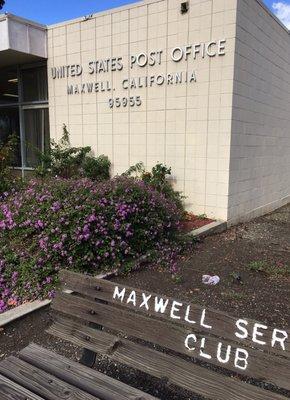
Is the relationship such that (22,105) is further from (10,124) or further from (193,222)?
(193,222)

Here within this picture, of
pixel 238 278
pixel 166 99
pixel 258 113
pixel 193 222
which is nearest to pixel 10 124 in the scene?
pixel 166 99

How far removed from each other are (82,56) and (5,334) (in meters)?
6.61

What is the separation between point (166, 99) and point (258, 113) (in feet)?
6.50

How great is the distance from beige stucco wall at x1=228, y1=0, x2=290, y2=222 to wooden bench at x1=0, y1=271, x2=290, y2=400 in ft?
16.7

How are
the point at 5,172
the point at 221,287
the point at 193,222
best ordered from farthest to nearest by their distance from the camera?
1. the point at 5,172
2. the point at 193,222
3. the point at 221,287

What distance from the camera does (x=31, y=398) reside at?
204cm

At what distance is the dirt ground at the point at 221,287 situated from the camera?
3.17m

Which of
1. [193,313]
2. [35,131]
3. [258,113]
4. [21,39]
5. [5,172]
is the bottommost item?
[193,313]

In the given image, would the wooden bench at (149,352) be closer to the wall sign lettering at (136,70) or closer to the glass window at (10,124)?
the wall sign lettering at (136,70)

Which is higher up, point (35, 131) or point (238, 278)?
point (35, 131)

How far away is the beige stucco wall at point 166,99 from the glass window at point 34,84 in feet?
3.29

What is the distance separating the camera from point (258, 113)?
8.11m

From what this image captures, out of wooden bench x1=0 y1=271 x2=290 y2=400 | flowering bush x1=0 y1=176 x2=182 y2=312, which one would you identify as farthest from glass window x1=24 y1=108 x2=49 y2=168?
wooden bench x1=0 y1=271 x2=290 y2=400

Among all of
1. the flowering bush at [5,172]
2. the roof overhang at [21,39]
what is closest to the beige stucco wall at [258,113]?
the flowering bush at [5,172]
